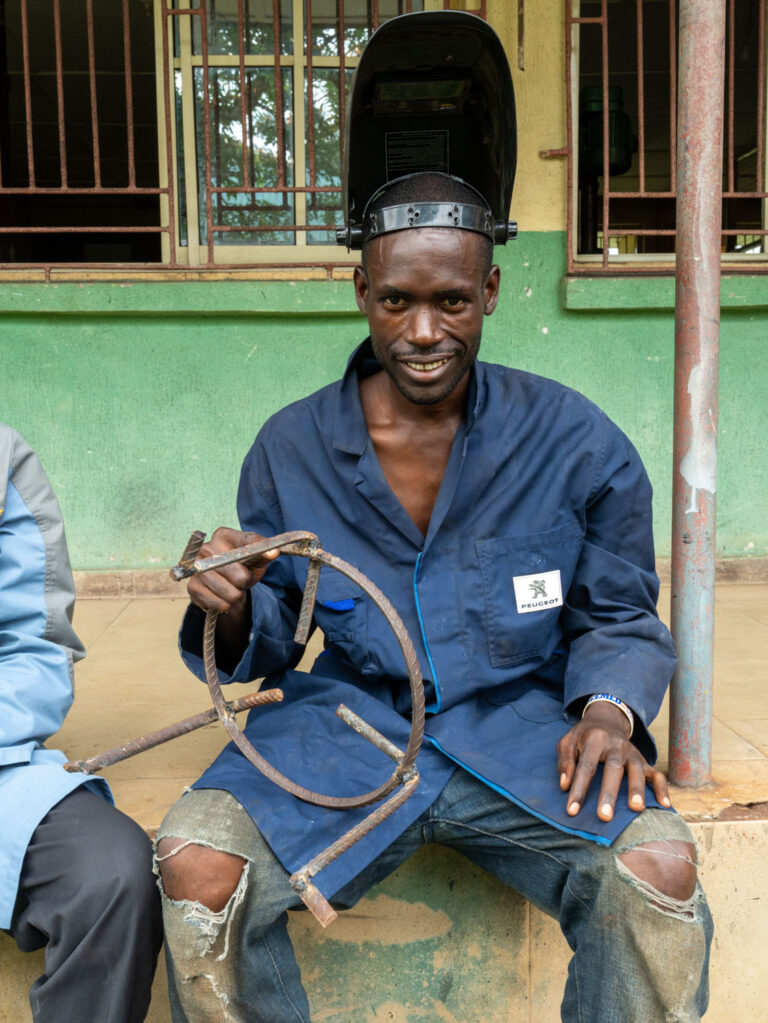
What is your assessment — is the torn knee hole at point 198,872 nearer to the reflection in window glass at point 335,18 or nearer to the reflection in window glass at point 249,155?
the reflection in window glass at point 249,155

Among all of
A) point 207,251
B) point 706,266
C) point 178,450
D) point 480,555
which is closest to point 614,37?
point 207,251

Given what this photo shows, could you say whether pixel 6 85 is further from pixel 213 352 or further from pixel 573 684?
pixel 573 684

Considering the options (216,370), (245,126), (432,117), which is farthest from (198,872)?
(245,126)

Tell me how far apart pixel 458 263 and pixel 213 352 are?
2.04 meters

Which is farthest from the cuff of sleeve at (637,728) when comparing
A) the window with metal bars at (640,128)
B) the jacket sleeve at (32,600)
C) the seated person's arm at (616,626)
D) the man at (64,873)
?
the window with metal bars at (640,128)

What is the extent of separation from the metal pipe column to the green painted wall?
166 cm

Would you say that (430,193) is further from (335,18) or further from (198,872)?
(335,18)

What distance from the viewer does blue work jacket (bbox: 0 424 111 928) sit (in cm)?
161

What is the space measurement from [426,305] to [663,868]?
3.32 feet

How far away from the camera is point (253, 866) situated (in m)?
1.49

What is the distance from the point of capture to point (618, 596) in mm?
1772

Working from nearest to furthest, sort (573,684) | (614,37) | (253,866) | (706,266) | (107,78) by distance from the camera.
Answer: (253,866)
(573,684)
(706,266)
(614,37)
(107,78)

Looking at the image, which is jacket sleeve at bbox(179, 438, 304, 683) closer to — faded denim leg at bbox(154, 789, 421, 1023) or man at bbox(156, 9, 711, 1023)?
man at bbox(156, 9, 711, 1023)

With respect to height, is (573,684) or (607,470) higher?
(607,470)
